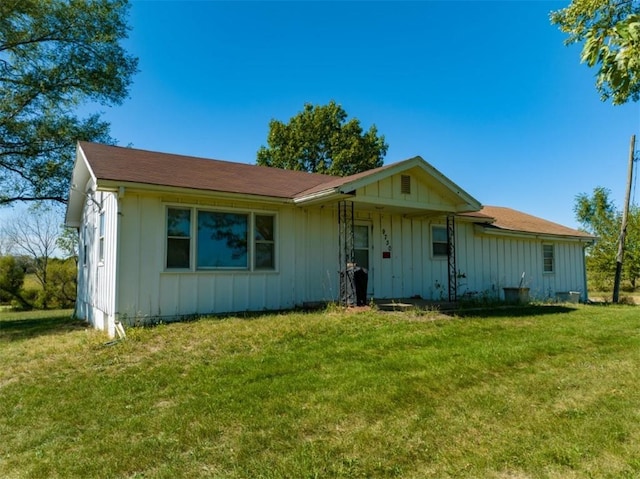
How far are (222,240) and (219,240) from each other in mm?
67

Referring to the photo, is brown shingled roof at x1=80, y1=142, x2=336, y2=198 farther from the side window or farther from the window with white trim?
the side window

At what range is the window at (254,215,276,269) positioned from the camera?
388 inches

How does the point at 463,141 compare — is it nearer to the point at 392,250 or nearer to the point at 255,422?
the point at 392,250

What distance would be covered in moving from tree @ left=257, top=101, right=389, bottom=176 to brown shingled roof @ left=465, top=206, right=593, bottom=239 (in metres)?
14.9

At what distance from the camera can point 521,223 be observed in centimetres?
1656

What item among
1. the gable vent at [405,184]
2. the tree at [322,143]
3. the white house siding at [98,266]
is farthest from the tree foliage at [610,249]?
the white house siding at [98,266]

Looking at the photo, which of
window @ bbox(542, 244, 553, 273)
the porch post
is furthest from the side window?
window @ bbox(542, 244, 553, 273)

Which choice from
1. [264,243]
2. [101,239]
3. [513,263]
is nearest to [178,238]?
[264,243]

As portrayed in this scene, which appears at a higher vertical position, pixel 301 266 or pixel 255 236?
pixel 255 236

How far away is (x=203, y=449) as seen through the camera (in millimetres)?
3596

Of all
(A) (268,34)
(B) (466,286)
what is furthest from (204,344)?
(A) (268,34)

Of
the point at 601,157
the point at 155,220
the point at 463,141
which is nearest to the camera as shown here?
the point at 155,220

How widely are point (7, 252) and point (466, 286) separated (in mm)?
39264

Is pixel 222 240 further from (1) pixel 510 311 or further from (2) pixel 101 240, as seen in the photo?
(1) pixel 510 311
